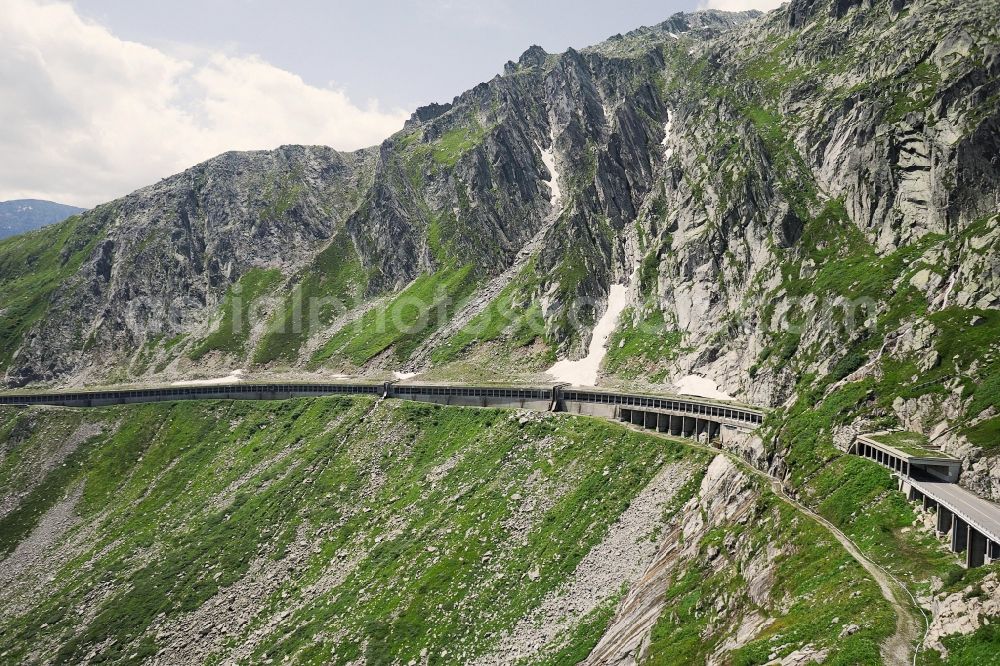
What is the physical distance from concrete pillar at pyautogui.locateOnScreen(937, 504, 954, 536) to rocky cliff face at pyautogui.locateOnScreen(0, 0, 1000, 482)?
682cm

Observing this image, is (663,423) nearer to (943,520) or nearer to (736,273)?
(736,273)

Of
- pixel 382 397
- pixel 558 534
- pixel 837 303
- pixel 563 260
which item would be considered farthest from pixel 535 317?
pixel 558 534

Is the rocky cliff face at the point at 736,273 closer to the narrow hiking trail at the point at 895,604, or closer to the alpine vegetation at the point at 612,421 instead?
the alpine vegetation at the point at 612,421

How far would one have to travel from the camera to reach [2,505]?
104750 mm

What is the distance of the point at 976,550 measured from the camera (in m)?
38.1

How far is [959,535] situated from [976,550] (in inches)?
81.3

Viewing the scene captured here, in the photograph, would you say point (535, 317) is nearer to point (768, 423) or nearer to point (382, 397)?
point (382, 397)

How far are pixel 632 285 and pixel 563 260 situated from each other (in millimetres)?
21557

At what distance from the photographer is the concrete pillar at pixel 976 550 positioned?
37906 millimetres

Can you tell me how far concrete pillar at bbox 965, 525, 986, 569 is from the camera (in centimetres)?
3791

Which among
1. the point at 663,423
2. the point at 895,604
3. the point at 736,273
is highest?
the point at 736,273

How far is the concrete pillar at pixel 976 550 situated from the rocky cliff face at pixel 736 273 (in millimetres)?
10116

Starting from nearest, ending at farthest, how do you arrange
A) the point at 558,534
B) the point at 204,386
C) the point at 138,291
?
the point at 558,534
the point at 204,386
the point at 138,291

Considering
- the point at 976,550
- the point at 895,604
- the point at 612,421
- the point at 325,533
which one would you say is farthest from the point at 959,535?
the point at 325,533
